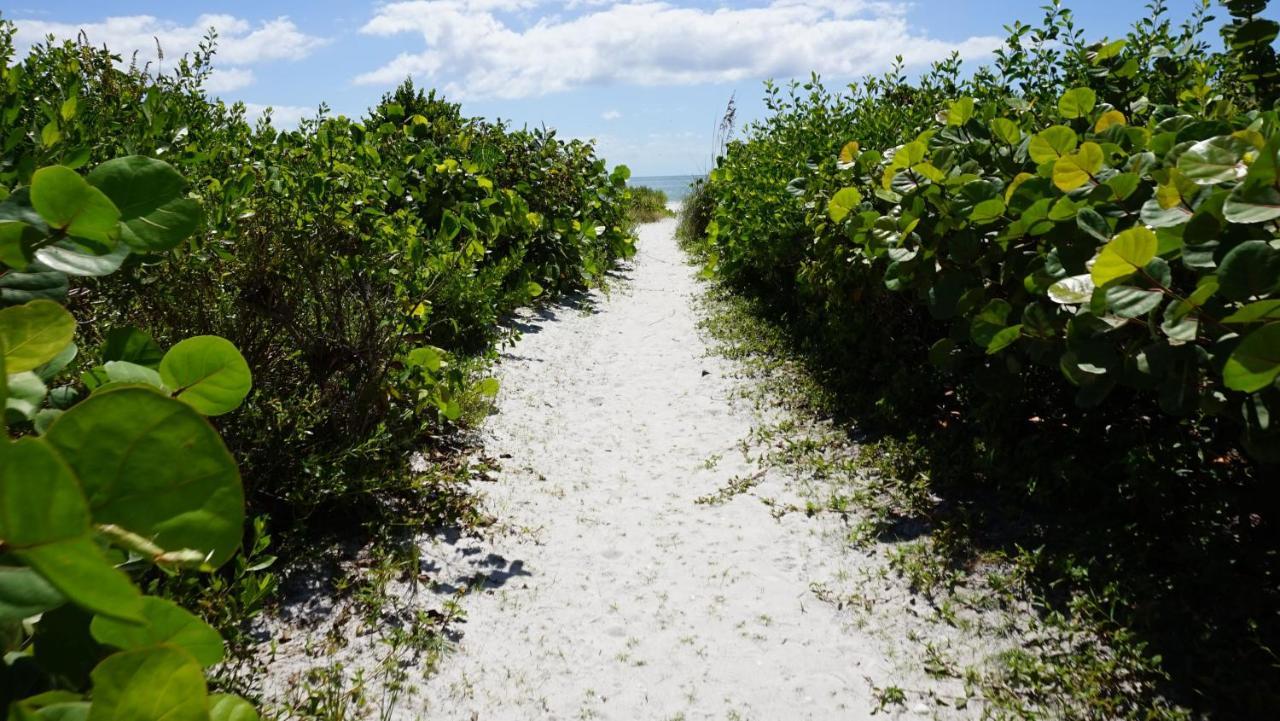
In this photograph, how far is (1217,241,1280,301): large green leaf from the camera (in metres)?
1.79

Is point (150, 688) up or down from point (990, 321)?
up

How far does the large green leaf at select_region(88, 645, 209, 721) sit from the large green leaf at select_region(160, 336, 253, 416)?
216 mm

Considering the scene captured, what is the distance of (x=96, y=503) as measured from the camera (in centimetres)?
37

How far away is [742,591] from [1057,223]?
77.1 inches

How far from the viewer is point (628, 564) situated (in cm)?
370

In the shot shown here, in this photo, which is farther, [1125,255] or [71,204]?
[1125,255]

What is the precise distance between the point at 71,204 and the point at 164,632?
1.05 feet

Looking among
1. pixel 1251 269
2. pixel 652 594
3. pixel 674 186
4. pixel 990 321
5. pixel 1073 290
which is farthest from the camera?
pixel 674 186

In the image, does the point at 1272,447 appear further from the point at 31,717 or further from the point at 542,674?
the point at 31,717

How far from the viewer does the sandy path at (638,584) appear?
2.77m

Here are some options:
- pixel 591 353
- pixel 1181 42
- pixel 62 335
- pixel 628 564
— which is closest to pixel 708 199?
pixel 591 353

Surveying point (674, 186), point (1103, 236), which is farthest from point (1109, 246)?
point (674, 186)

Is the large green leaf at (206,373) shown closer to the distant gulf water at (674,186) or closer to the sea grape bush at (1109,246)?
the sea grape bush at (1109,246)

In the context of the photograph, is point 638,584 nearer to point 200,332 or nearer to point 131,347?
point 200,332
